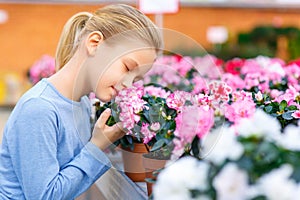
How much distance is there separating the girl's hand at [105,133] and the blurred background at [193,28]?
3949 millimetres

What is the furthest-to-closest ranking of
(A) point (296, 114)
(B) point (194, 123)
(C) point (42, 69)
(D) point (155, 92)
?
1. (C) point (42, 69)
2. (D) point (155, 92)
3. (A) point (296, 114)
4. (B) point (194, 123)

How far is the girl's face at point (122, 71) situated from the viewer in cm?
157

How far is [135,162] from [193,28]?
6877 millimetres

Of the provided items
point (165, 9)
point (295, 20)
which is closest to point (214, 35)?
point (295, 20)

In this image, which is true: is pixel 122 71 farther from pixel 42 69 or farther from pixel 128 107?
pixel 42 69

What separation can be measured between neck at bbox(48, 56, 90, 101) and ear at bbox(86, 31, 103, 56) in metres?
0.09

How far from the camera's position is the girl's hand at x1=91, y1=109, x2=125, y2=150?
1.60 m

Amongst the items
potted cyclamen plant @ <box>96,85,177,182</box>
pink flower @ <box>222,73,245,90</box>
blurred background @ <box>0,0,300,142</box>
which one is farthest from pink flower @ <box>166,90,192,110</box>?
blurred background @ <box>0,0,300,142</box>

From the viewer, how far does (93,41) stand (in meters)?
1.64

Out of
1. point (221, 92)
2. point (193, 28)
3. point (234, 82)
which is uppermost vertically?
point (221, 92)

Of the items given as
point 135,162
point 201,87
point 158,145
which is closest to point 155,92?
point 201,87

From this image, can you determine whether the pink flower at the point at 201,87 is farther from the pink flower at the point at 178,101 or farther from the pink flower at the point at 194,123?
the pink flower at the point at 194,123

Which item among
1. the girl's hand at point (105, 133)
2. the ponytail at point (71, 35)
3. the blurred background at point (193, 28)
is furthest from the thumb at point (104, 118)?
the blurred background at point (193, 28)

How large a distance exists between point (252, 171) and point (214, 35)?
7527 mm
